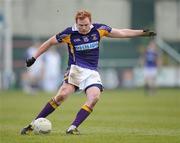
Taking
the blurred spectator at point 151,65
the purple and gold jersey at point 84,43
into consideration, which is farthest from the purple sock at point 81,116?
the blurred spectator at point 151,65

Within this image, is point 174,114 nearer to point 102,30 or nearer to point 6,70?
point 102,30

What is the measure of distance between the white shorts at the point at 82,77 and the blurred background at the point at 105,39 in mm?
25507

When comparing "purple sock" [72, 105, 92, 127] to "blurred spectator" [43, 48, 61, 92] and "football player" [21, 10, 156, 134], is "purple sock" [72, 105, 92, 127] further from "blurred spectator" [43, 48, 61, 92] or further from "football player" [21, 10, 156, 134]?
"blurred spectator" [43, 48, 61, 92]

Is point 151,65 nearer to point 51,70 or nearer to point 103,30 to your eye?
point 51,70

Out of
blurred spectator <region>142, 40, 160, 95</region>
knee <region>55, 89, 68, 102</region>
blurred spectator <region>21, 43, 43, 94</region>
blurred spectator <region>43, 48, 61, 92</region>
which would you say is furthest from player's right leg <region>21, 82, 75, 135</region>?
blurred spectator <region>43, 48, 61, 92</region>

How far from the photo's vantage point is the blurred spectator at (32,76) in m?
37.6

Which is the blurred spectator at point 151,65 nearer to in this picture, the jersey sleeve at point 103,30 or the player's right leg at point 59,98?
the jersey sleeve at point 103,30

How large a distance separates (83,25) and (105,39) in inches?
1092

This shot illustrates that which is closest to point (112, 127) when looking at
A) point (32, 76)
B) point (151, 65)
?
point (151, 65)

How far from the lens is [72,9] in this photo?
4059cm

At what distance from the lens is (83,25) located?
13.1 meters

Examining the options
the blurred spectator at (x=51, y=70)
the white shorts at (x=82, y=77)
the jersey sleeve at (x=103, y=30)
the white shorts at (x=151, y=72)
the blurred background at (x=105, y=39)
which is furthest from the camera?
the blurred background at (x=105, y=39)

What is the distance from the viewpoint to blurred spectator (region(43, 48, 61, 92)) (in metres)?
38.9

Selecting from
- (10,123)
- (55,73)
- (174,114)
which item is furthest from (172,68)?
(10,123)
